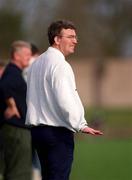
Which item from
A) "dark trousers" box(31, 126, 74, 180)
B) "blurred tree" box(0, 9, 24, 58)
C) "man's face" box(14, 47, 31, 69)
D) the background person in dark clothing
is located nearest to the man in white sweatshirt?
"dark trousers" box(31, 126, 74, 180)

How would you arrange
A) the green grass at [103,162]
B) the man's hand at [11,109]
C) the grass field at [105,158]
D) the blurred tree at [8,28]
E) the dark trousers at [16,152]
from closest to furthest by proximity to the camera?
the man's hand at [11,109] → the dark trousers at [16,152] → the green grass at [103,162] → the grass field at [105,158] → the blurred tree at [8,28]

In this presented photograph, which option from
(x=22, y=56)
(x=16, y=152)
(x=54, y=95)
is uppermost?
(x=54, y=95)

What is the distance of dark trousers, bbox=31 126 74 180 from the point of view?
912 cm

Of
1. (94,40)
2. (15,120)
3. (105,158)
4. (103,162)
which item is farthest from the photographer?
(94,40)

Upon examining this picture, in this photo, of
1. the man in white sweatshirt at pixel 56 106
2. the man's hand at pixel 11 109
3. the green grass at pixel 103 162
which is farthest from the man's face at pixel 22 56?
the green grass at pixel 103 162

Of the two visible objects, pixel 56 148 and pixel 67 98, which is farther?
pixel 56 148

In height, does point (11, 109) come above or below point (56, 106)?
below

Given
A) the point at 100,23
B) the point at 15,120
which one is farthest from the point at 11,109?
the point at 100,23

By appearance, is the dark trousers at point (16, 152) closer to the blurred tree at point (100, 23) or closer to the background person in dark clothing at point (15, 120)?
the background person in dark clothing at point (15, 120)

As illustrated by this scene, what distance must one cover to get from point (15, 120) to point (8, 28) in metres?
Result: 39.5

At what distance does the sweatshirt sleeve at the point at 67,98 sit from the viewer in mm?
8859

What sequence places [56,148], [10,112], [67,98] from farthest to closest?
[10,112] → [56,148] → [67,98]

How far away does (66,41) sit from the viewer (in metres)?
9.21

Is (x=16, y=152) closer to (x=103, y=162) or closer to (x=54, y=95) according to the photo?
(x=54, y=95)
